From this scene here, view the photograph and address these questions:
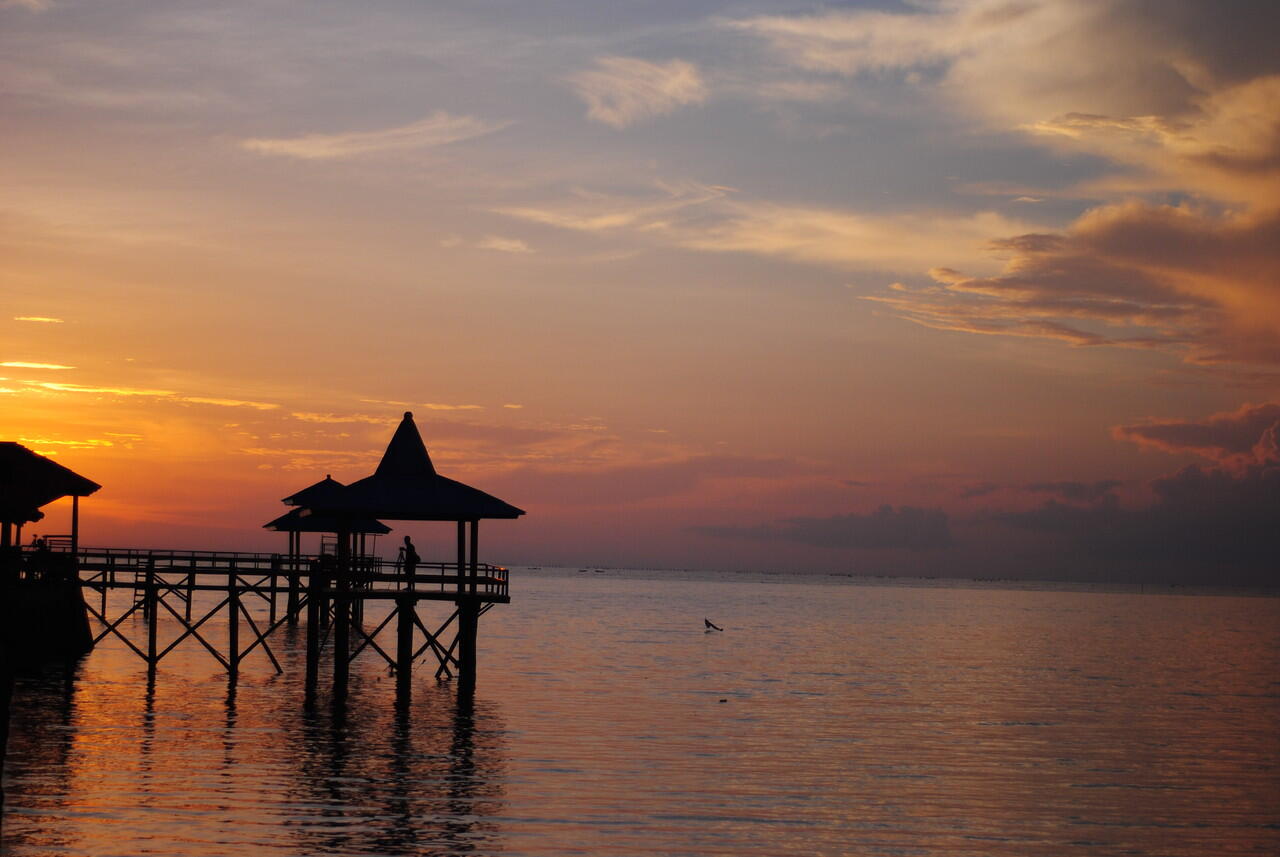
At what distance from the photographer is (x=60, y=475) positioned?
46344 mm

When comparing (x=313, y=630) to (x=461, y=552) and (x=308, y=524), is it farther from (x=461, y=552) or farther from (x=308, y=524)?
(x=308, y=524)

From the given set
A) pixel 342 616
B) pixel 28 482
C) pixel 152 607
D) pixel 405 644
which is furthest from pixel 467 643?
pixel 28 482

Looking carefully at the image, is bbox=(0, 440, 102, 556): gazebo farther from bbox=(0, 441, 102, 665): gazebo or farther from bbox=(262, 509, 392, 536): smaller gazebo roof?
bbox=(262, 509, 392, 536): smaller gazebo roof

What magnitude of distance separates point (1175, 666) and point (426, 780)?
52.6 m

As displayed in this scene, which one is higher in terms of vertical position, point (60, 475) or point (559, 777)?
point (60, 475)

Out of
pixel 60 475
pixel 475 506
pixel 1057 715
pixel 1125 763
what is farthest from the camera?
pixel 60 475

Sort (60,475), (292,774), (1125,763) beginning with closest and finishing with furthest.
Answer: (292,774) → (1125,763) → (60,475)

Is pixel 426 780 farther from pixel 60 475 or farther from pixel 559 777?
pixel 60 475

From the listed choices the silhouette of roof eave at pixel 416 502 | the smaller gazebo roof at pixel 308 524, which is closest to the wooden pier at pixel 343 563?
the silhouette of roof eave at pixel 416 502

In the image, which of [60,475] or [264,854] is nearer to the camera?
[264,854]

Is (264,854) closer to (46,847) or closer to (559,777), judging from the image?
(46,847)

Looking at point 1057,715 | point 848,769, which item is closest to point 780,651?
point 1057,715

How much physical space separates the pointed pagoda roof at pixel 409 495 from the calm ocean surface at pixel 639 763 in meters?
5.71

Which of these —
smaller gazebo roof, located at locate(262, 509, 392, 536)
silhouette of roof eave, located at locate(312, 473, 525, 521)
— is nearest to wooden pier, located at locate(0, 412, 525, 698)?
silhouette of roof eave, located at locate(312, 473, 525, 521)
